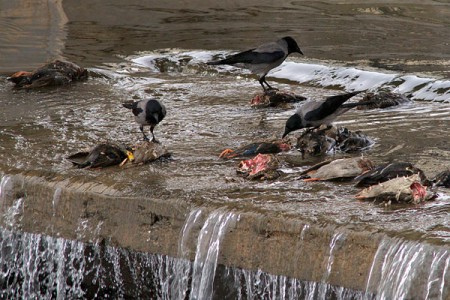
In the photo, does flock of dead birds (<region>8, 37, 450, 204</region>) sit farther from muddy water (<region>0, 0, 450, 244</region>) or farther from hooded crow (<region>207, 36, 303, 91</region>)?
hooded crow (<region>207, 36, 303, 91</region>)

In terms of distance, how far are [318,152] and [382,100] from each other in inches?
78.7

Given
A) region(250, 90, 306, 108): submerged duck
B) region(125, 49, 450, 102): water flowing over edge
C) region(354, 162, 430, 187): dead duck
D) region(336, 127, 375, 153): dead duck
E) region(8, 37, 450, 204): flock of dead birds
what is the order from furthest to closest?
region(125, 49, 450, 102): water flowing over edge → region(250, 90, 306, 108): submerged duck → region(336, 127, 375, 153): dead duck → region(354, 162, 430, 187): dead duck → region(8, 37, 450, 204): flock of dead birds

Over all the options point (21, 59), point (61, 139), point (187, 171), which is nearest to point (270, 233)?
point (187, 171)

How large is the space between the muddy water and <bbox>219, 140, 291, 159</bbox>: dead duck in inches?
5.9

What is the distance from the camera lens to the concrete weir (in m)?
5.07

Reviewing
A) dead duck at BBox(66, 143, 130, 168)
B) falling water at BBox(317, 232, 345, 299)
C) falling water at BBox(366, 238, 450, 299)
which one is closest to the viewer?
falling water at BBox(366, 238, 450, 299)

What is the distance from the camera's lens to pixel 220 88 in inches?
414

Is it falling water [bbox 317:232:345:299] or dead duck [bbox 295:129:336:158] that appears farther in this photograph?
dead duck [bbox 295:129:336:158]

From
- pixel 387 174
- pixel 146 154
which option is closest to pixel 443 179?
pixel 387 174

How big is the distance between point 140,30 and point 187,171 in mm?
8037

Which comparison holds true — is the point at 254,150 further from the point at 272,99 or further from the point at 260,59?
the point at 260,59

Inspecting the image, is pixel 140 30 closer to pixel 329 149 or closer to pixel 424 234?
pixel 329 149

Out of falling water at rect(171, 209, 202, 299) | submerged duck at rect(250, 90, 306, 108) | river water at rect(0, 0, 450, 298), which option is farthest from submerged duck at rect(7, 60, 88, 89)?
falling water at rect(171, 209, 202, 299)

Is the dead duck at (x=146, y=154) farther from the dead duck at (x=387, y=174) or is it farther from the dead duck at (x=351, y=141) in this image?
the dead duck at (x=387, y=174)
